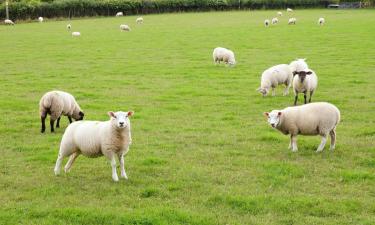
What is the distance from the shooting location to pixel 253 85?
21734mm

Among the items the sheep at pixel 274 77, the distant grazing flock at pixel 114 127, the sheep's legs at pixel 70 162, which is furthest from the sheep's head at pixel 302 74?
the sheep's legs at pixel 70 162

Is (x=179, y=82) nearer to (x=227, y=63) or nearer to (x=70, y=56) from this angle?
(x=227, y=63)

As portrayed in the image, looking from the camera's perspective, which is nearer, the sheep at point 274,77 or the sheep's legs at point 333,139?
the sheep's legs at point 333,139

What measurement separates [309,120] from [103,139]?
4472 millimetres

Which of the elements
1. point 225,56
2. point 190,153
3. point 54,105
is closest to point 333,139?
point 190,153

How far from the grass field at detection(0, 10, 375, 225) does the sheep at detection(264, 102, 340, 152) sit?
450 millimetres

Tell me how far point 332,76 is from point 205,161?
Answer: 44.5ft

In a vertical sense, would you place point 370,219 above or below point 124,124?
below

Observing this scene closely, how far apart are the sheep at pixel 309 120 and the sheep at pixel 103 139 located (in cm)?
338

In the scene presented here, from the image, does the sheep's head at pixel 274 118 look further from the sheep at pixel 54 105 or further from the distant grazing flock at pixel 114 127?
the sheep at pixel 54 105

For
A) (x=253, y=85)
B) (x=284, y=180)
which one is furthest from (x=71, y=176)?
(x=253, y=85)

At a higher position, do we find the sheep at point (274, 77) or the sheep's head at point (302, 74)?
the sheep's head at point (302, 74)

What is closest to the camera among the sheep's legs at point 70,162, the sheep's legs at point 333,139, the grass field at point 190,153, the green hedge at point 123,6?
the grass field at point 190,153

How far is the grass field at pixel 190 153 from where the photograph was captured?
28.2ft
